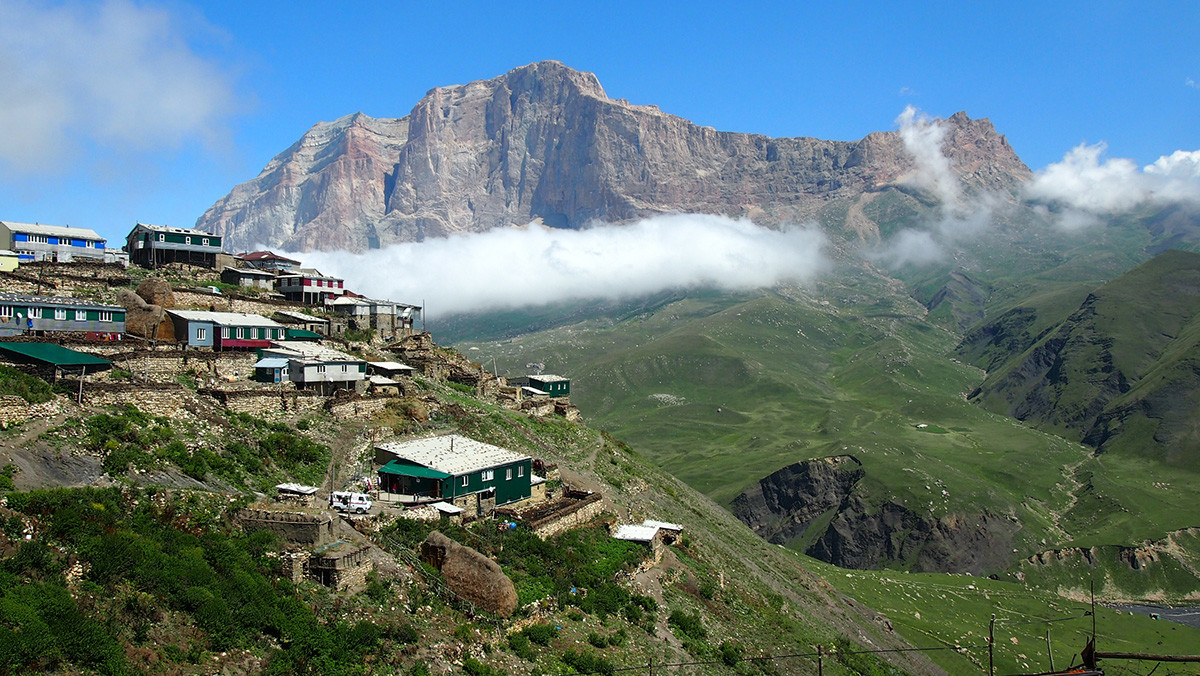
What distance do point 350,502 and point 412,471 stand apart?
222 inches

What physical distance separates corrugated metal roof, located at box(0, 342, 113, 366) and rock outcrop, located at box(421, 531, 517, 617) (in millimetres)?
21778

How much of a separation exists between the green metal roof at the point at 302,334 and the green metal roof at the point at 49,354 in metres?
20.3

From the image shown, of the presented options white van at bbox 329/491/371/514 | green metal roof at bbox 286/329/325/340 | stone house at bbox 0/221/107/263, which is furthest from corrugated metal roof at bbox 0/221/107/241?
white van at bbox 329/491/371/514

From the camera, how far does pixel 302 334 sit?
61062 mm

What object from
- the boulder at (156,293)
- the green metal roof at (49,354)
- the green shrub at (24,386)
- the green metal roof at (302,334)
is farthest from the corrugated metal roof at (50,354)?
the green metal roof at (302,334)

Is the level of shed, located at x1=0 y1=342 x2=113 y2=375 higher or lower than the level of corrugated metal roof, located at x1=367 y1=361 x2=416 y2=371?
higher

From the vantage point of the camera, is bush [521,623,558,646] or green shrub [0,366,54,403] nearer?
bush [521,623,558,646]

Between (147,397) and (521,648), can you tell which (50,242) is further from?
(521,648)

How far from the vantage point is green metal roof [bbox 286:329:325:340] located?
196ft

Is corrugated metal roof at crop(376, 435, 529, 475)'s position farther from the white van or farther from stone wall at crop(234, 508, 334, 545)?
stone wall at crop(234, 508, 334, 545)

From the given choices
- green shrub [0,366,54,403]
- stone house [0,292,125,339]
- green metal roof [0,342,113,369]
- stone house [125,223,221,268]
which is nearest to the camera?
green shrub [0,366,54,403]

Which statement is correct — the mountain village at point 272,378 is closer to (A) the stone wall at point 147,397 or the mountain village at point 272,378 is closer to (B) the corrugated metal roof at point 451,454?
(A) the stone wall at point 147,397

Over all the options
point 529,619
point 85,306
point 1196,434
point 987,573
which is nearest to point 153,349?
point 85,306

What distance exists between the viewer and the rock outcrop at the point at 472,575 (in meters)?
29.4
